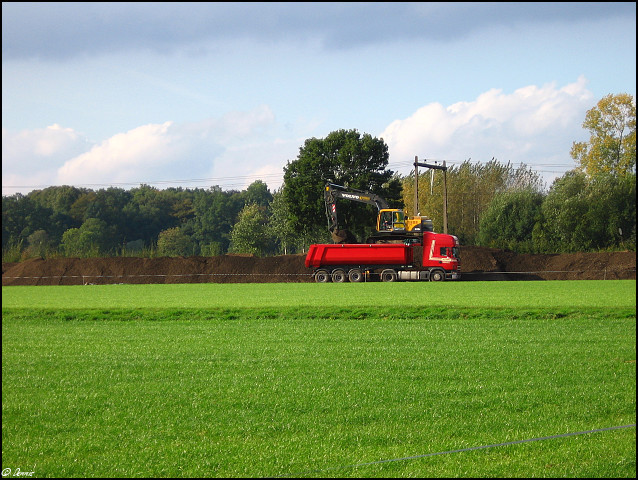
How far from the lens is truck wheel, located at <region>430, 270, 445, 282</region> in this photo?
41750mm

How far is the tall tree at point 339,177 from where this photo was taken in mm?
51125

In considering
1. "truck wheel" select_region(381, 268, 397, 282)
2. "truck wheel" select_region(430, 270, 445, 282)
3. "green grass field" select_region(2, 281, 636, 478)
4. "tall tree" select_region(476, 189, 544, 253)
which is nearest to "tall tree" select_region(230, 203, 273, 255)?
"truck wheel" select_region(381, 268, 397, 282)

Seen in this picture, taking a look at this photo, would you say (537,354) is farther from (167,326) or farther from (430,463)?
(167,326)

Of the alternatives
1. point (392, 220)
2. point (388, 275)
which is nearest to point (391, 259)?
point (388, 275)

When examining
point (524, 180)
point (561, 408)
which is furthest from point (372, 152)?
point (561, 408)

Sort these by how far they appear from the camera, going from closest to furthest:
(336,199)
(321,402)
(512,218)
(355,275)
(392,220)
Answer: (321,402) < (355,275) < (392,220) < (336,199) < (512,218)

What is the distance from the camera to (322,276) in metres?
43.0

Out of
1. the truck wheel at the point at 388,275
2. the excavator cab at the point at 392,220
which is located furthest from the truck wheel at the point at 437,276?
the excavator cab at the point at 392,220

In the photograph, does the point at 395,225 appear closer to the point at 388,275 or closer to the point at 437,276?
the point at 388,275

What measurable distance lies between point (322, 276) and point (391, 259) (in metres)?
4.71

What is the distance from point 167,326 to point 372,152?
37988mm

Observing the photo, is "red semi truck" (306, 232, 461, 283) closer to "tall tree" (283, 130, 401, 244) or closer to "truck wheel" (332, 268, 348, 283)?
"truck wheel" (332, 268, 348, 283)

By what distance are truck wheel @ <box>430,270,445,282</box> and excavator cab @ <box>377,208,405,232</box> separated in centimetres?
341

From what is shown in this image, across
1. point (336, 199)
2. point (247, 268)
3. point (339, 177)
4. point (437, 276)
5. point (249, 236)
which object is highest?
point (339, 177)
